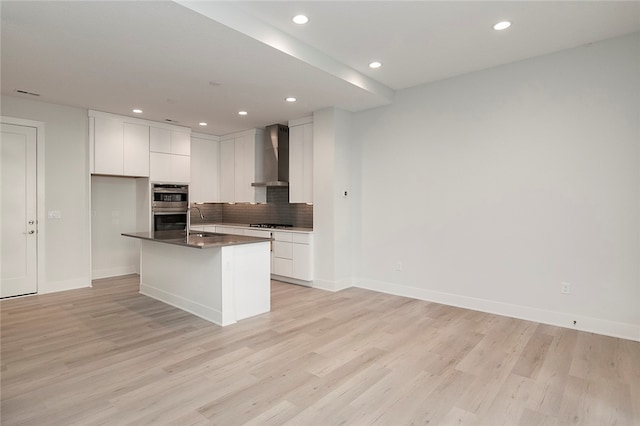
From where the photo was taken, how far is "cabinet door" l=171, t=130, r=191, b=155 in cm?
634

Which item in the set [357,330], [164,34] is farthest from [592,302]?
[164,34]

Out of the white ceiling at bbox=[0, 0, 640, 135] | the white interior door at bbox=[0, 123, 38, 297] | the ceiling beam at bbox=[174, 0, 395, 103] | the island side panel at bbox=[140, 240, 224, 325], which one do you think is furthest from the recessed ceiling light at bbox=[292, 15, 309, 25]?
the white interior door at bbox=[0, 123, 38, 297]

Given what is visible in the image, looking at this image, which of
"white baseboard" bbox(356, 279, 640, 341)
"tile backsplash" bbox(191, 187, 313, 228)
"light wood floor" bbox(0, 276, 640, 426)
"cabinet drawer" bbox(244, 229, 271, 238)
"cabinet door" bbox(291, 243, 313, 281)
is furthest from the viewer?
"tile backsplash" bbox(191, 187, 313, 228)

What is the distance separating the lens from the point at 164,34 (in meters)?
2.92

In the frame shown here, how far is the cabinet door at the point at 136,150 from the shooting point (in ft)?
18.8

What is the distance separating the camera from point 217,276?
12.2 feet

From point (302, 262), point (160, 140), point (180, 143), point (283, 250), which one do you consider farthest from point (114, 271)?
point (302, 262)

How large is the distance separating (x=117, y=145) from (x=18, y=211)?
1631 millimetres

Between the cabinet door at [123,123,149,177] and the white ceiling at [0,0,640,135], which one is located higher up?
the white ceiling at [0,0,640,135]

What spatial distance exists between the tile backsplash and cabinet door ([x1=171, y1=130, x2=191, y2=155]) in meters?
1.36

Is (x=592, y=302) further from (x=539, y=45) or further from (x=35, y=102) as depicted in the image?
(x=35, y=102)

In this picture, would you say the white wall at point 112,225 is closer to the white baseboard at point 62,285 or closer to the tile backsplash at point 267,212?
the white baseboard at point 62,285

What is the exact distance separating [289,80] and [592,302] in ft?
13.1

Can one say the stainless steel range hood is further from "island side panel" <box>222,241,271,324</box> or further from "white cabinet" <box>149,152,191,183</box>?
"island side panel" <box>222,241,271,324</box>
